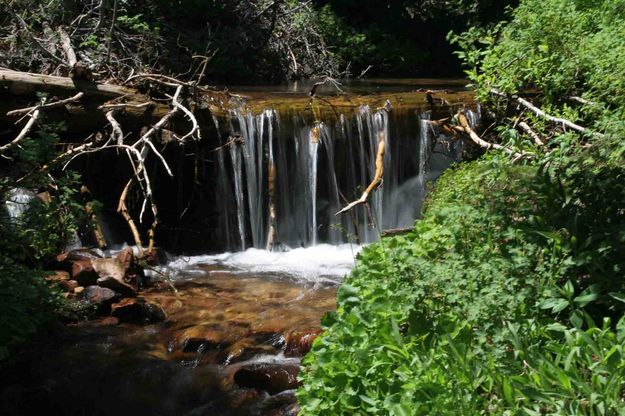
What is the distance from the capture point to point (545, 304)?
140 inches

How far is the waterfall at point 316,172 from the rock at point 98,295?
2892 millimetres

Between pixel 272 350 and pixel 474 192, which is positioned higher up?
pixel 474 192

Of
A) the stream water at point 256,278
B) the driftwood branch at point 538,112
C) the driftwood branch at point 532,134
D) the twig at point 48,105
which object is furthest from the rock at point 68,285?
the driftwood branch at point 538,112

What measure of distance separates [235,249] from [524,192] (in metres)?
6.17

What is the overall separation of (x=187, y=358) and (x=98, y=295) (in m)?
1.38

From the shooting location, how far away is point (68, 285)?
7.29m

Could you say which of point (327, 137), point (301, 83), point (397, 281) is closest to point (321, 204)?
point (327, 137)

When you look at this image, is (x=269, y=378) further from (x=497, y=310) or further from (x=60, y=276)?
(x=60, y=276)

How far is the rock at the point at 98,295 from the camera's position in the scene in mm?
7168

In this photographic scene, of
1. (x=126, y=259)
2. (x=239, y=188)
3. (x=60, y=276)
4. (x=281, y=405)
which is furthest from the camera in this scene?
(x=239, y=188)

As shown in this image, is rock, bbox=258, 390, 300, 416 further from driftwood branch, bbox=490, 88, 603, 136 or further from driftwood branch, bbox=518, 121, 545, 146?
driftwood branch, bbox=518, 121, 545, 146

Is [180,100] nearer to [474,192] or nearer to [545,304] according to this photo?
[474,192]

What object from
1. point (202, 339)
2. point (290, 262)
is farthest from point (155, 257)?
point (202, 339)

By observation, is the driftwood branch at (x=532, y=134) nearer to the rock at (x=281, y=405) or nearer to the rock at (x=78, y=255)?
the rock at (x=281, y=405)
